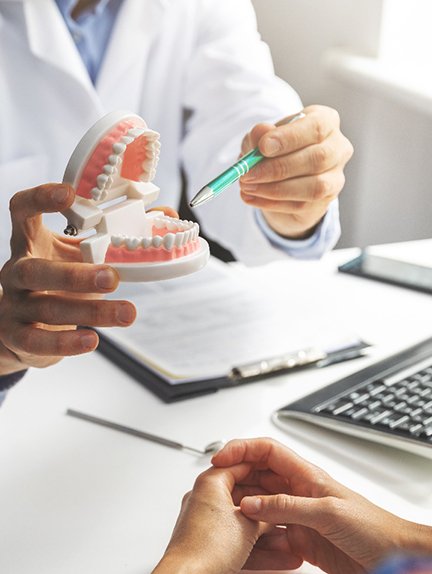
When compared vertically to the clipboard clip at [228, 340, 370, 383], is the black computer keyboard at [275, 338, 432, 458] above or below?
above

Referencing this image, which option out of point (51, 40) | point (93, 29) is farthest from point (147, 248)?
point (93, 29)

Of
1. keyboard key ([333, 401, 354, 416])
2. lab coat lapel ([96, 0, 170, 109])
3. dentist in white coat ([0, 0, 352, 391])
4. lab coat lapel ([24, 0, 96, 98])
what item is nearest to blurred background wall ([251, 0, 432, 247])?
dentist in white coat ([0, 0, 352, 391])

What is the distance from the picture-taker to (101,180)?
1.78 ft

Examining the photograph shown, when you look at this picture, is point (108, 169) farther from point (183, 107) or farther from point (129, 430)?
point (183, 107)

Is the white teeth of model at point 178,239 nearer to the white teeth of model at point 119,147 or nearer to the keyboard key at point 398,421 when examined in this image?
the white teeth of model at point 119,147

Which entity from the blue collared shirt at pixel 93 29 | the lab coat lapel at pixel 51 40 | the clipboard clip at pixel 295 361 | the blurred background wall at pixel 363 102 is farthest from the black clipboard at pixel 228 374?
the blurred background wall at pixel 363 102

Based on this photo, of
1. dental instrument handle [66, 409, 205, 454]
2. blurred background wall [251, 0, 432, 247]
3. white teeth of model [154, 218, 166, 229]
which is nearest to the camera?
white teeth of model [154, 218, 166, 229]

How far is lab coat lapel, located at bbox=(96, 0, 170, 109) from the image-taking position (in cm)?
123

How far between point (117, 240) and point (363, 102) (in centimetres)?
144

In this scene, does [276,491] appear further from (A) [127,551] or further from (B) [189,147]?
(B) [189,147]

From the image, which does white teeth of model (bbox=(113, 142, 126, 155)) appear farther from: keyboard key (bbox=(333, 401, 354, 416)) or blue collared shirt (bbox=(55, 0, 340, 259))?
blue collared shirt (bbox=(55, 0, 340, 259))

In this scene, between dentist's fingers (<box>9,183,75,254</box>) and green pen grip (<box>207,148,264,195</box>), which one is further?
green pen grip (<box>207,148,264,195</box>)

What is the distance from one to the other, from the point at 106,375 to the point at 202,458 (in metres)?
0.20

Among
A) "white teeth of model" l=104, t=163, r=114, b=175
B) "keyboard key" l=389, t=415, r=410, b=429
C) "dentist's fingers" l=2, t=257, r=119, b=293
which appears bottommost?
"keyboard key" l=389, t=415, r=410, b=429
